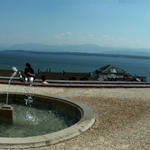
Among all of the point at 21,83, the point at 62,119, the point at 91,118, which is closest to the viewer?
the point at 91,118

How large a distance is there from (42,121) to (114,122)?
2421mm

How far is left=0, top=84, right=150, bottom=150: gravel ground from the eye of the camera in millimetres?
5703

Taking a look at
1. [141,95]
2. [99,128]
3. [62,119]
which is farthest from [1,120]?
[141,95]

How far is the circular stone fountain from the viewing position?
5.73m

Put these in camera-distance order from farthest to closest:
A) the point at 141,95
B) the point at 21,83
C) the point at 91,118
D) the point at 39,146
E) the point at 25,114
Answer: the point at 21,83, the point at 141,95, the point at 25,114, the point at 91,118, the point at 39,146

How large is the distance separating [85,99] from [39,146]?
5135mm

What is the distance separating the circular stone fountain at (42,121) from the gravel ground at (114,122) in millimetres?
248

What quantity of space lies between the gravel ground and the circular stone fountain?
0.25 meters

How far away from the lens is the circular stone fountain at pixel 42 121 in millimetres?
5734

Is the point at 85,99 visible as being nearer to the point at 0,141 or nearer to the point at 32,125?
the point at 32,125

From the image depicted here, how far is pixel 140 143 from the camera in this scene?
5.91m

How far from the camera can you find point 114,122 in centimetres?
743

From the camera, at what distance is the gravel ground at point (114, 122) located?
18.7 feet

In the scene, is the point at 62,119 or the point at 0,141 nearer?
the point at 0,141
